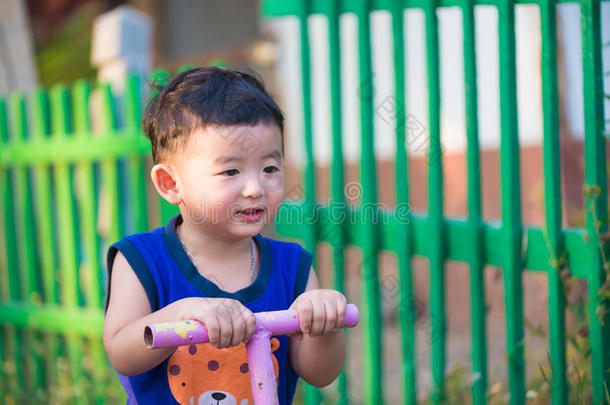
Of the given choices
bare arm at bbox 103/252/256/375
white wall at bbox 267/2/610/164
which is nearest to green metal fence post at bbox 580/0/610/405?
bare arm at bbox 103/252/256/375

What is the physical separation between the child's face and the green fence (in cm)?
102

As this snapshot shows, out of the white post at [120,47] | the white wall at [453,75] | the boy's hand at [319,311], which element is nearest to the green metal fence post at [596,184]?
the boy's hand at [319,311]

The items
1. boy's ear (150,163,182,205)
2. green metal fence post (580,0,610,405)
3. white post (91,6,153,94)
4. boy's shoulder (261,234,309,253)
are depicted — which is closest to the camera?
boy's ear (150,163,182,205)

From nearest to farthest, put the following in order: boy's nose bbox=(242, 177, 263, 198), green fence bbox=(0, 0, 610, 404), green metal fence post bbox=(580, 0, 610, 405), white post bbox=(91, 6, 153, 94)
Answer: boy's nose bbox=(242, 177, 263, 198) < green metal fence post bbox=(580, 0, 610, 405) < green fence bbox=(0, 0, 610, 404) < white post bbox=(91, 6, 153, 94)

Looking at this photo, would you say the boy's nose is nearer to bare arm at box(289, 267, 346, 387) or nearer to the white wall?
bare arm at box(289, 267, 346, 387)

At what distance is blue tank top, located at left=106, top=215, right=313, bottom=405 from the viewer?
5.20 feet

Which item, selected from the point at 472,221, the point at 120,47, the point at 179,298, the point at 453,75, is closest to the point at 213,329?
the point at 179,298

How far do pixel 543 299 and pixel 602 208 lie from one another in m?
1.48

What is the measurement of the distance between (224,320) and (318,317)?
8.4 inches

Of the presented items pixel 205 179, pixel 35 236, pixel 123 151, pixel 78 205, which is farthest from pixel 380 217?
pixel 35 236

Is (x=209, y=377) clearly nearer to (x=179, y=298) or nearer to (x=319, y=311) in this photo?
(x=179, y=298)

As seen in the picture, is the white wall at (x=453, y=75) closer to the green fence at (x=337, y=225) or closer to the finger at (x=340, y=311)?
the green fence at (x=337, y=225)

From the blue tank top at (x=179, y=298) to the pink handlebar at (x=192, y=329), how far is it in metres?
0.24

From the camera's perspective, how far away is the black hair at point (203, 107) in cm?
156
